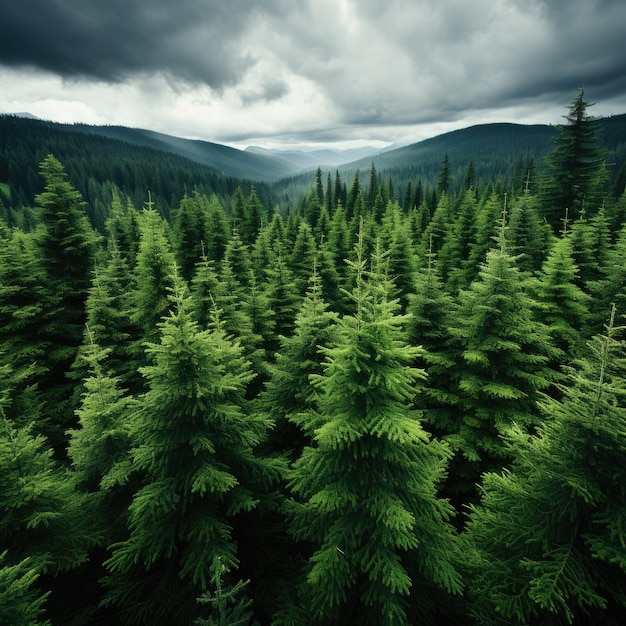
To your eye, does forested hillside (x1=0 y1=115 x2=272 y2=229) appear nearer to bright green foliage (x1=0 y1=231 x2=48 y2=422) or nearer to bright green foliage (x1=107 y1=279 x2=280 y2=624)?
bright green foliage (x1=0 y1=231 x2=48 y2=422)

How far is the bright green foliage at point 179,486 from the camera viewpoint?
6.62m

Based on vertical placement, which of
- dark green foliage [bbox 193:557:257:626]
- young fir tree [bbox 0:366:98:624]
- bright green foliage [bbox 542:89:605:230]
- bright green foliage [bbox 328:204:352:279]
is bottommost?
bright green foliage [bbox 328:204:352:279]

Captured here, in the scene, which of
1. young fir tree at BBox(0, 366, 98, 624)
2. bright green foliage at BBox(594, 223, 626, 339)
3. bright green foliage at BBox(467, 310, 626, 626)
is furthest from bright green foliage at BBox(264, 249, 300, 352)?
bright green foliage at BBox(594, 223, 626, 339)

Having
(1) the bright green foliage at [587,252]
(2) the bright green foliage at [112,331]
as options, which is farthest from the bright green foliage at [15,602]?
(1) the bright green foliage at [587,252]

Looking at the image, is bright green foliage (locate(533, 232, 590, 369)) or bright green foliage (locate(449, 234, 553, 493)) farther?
bright green foliage (locate(533, 232, 590, 369))

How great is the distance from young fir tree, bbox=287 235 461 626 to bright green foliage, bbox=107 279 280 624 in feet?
5.56

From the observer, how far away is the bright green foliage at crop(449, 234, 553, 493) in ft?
36.4

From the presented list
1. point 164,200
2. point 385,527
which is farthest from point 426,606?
point 164,200

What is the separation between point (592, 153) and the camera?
2842 centimetres

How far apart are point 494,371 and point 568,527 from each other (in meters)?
6.09

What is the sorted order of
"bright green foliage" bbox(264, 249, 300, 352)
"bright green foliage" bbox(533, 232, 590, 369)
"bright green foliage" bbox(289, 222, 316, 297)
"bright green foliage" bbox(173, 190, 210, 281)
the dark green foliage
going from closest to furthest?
1. the dark green foliage
2. "bright green foliage" bbox(533, 232, 590, 369)
3. "bright green foliage" bbox(264, 249, 300, 352)
4. "bright green foliage" bbox(289, 222, 316, 297)
5. "bright green foliage" bbox(173, 190, 210, 281)

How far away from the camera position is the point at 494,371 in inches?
447

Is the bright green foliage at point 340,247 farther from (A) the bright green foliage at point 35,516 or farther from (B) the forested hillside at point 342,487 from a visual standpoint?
(A) the bright green foliage at point 35,516

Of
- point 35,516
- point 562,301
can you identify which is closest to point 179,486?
point 35,516
